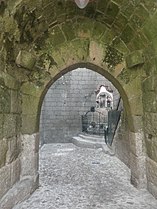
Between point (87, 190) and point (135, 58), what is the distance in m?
1.83

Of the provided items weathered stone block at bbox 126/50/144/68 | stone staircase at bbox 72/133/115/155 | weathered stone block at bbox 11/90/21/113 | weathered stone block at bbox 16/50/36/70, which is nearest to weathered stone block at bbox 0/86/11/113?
weathered stone block at bbox 11/90/21/113

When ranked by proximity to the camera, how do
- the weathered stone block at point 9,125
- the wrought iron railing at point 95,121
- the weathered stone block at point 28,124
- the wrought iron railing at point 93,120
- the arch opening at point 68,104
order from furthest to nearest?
1. the arch opening at point 68,104
2. the wrought iron railing at point 93,120
3. the wrought iron railing at point 95,121
4. the weathered stone block at point 28,124
5. the weathered stone block at point 9,125

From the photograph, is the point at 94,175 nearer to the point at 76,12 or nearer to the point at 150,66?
the point at 150,66

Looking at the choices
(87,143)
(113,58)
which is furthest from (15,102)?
(87,143)

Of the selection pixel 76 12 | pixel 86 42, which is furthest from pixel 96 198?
pixel 76 12

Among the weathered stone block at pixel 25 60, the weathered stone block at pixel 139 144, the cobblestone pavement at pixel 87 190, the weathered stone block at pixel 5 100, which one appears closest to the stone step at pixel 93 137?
the cobblestone pavement at pixel 87 190

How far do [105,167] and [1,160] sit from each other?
2.88m

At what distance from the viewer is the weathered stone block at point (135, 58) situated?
Answer: 10.0 ft

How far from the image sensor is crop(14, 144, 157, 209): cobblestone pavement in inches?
108

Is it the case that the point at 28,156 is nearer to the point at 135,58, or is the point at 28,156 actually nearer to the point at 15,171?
the point at 15,171

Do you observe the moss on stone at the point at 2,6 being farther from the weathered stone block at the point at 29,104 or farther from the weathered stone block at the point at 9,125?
the weathered stone block at the point at 29,104

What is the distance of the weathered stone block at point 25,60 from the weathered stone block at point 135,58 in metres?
1.23

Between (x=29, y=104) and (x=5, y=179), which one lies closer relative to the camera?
(x=5, y=179)

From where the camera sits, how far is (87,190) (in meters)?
3.31
